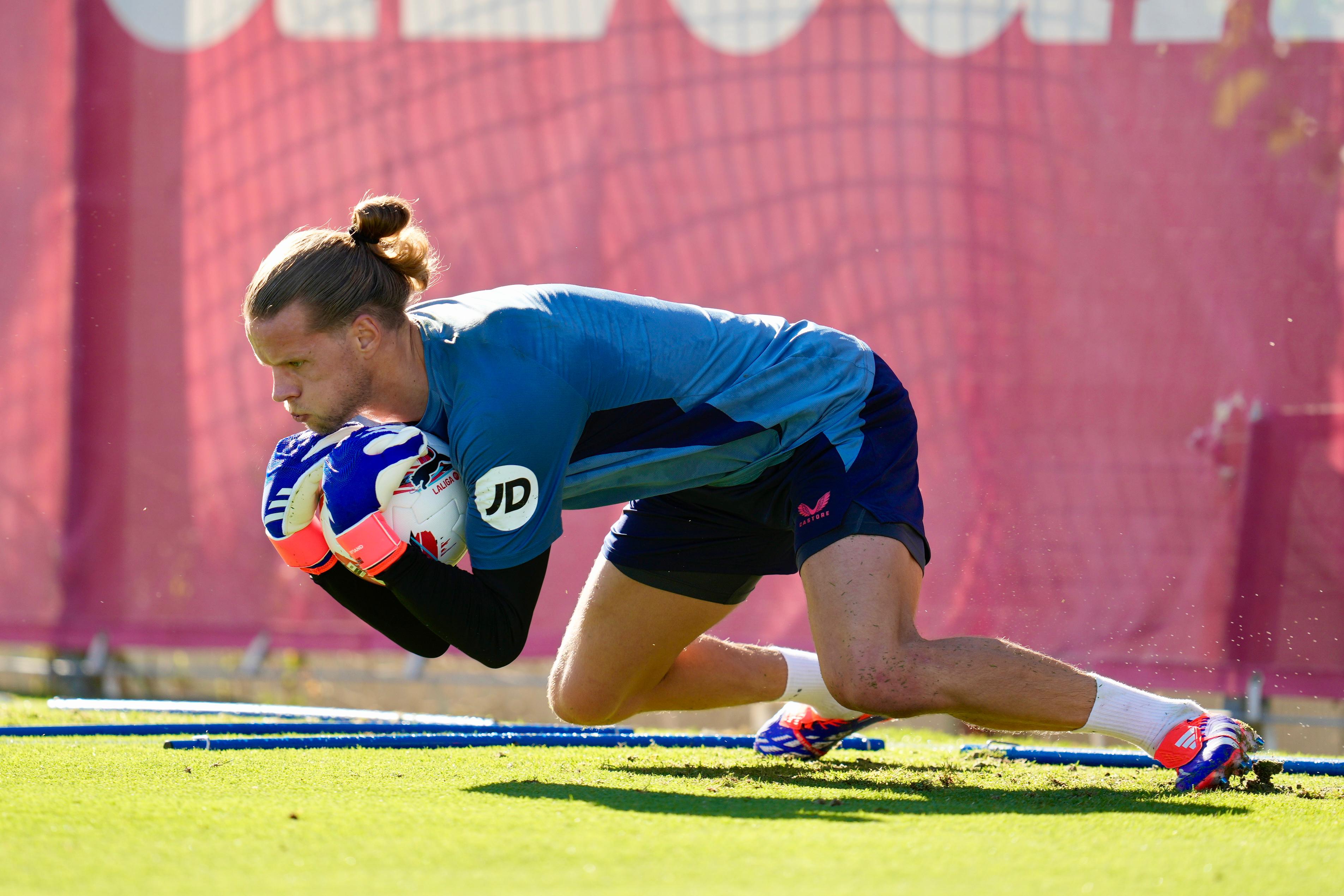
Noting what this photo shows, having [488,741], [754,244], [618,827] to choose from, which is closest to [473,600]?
[618,827]

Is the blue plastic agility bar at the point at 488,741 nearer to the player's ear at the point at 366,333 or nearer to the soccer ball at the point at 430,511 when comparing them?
the soccer ball at the point at 430,511

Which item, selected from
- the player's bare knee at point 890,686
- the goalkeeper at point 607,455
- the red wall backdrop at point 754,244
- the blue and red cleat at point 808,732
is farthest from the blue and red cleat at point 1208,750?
the red wall backdrop at point 754,244

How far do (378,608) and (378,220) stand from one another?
0.74m

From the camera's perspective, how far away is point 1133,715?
2.76 metres

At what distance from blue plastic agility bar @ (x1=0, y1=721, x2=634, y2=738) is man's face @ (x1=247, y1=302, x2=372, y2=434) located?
1248 mm

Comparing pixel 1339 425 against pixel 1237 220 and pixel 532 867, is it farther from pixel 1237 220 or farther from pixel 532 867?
pixel 532 867

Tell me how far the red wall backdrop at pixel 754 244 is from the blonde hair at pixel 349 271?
198 cm

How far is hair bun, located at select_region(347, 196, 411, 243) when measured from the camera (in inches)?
105

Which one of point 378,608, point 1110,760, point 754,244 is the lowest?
point 1110,760

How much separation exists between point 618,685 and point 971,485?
1733 mm

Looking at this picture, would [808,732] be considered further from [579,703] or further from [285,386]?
[285,386]

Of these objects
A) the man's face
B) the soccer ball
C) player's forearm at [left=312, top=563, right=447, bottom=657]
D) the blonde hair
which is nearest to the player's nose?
the man's face

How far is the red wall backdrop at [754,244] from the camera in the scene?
4.30 meters

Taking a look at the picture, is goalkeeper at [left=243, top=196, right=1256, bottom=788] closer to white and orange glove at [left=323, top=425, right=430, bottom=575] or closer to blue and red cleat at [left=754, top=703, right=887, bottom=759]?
white and orange glove at [left=323, top=425, right=430, bottom=575]
